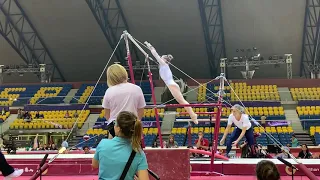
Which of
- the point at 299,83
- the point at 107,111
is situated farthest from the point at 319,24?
the point at 107,111

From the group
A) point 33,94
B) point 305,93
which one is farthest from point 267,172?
point 33,94

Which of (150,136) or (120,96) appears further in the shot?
(150,136)

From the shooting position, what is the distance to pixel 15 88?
76.0 ft

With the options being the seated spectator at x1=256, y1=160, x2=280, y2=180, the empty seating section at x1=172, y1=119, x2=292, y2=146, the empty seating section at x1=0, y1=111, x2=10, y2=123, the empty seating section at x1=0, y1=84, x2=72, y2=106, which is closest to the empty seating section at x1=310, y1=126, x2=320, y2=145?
the empty seating section at x1=172, y1=119, x2=292, y2=146

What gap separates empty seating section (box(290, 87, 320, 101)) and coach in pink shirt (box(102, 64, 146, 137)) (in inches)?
681

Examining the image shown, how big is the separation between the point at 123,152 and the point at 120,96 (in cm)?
115

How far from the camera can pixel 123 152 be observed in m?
2.52

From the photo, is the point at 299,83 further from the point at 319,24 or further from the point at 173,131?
the point at 173,131

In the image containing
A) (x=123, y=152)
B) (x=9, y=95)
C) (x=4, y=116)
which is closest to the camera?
(x=123, y=152)

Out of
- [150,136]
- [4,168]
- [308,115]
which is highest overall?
[308,115]

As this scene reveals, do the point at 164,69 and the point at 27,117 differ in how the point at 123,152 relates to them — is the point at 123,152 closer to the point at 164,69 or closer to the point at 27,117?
the point at 164,69

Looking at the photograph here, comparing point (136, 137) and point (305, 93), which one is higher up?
point (305, 93)

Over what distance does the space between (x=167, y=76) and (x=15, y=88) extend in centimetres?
1923

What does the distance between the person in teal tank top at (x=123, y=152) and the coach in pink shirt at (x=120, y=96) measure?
104 cm
